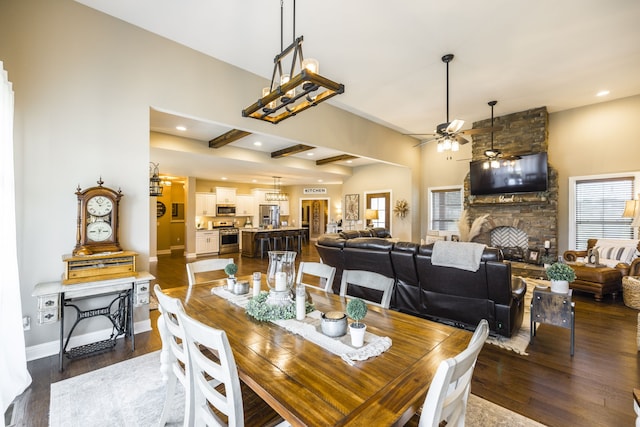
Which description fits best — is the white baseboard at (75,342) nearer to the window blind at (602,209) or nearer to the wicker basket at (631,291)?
the wicker basket at (631,291)

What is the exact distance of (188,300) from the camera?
2037 millimetres

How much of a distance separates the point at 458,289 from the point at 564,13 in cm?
319

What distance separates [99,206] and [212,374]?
261cm

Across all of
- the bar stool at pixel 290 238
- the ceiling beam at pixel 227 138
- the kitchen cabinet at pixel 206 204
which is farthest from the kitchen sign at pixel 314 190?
the ceiling beam at pixel 227 138

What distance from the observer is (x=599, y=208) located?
19.0 ft

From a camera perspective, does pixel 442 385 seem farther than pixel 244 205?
No

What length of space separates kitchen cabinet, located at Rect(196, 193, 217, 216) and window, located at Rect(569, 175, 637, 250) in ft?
33.7

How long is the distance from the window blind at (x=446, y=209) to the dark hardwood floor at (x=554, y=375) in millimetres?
4540

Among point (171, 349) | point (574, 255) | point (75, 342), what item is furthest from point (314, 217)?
point (171, 349)

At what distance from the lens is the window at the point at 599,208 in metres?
5.55

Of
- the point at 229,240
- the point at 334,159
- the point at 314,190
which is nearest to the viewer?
the point at 334,159

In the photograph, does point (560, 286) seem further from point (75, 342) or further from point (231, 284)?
point (75, 342)

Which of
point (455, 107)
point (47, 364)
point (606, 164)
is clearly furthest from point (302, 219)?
point (47, 364)

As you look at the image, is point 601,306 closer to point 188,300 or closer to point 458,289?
point 458,289
